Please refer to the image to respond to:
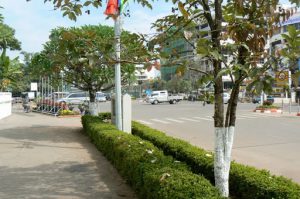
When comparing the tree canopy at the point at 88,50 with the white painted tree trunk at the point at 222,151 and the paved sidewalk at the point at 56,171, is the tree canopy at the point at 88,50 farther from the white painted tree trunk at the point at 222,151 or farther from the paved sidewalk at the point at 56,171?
the paved sidewalk at the point at 56,171

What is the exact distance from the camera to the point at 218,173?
473 centimetres

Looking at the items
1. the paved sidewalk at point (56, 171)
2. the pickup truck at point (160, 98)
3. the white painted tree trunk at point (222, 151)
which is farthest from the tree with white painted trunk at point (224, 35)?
the pickup truck at point (160, 98)

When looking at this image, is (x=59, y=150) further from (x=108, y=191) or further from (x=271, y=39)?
(x=271, y=39)

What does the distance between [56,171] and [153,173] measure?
146 inches

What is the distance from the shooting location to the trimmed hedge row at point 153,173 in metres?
4.27

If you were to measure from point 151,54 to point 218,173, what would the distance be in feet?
5.98

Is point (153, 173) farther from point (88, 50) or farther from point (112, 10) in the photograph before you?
point (112, 10)

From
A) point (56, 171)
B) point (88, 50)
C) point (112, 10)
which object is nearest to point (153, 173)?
point (88, 50)

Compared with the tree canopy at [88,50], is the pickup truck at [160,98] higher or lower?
lower

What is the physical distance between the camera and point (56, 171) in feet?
26.7

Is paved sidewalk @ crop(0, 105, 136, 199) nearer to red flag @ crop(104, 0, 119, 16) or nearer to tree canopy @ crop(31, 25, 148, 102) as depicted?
tree canopy @ crop(31, 25, 148, 102)

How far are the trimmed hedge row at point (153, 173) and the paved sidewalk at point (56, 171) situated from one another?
34 centimetres

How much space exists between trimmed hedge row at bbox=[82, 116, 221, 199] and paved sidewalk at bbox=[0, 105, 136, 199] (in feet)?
1.12

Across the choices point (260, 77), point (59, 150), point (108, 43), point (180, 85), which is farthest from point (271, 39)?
point (180, 85)
